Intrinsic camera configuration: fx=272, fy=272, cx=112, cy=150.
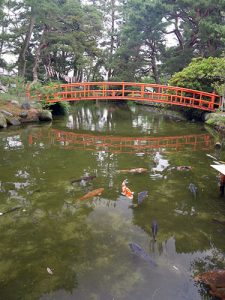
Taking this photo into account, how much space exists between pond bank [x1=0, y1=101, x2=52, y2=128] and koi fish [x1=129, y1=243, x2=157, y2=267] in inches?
411

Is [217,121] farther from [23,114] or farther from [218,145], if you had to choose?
[23,114]

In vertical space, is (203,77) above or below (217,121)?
above

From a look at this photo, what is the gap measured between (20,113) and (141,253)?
11999 millimetres

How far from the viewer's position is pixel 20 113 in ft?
46.6

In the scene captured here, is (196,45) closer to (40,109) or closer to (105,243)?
(40,109)

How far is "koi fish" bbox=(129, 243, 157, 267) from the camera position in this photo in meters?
3.82

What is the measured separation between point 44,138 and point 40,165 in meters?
3.69

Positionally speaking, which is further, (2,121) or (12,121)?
(12,121)

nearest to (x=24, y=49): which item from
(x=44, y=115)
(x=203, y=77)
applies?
(x=44, y=115)

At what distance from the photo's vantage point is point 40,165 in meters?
7.73

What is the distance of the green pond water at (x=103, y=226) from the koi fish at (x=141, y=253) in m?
0.06

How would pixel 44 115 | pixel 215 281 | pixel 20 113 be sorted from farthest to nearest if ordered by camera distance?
pixel 44 115 → pixel 20 113 → pixel 215 281

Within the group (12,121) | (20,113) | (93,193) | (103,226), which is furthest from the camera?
(20,113)

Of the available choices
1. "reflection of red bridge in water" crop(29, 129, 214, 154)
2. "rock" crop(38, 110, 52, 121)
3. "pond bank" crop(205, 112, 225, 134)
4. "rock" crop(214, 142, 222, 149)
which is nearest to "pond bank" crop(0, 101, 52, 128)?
"rock" crop(38, 110, 52, 121)
